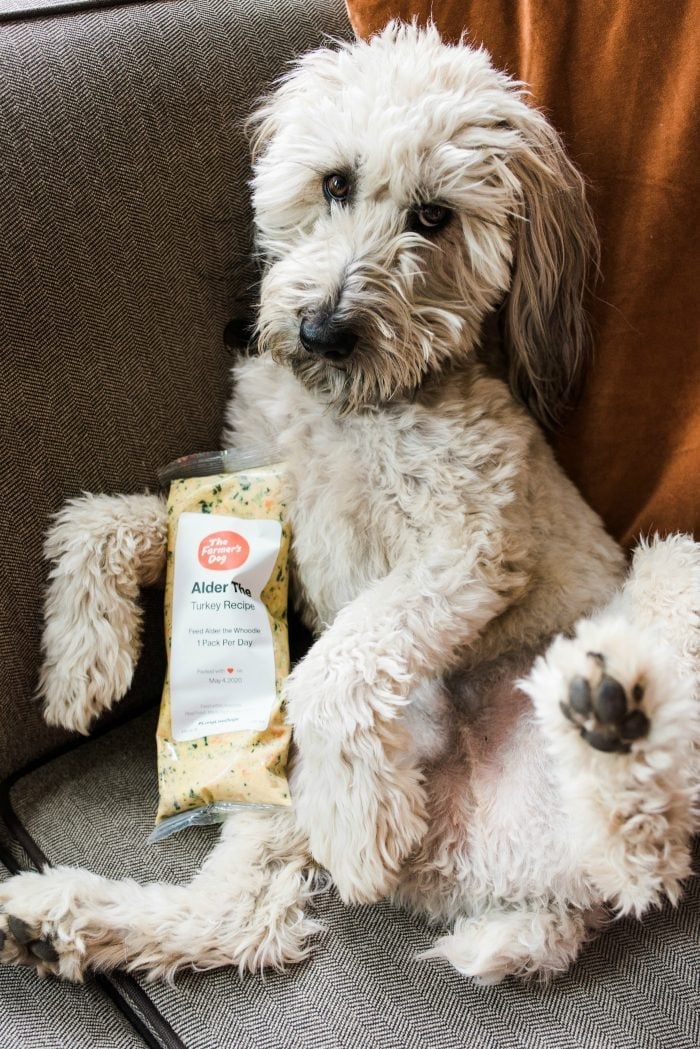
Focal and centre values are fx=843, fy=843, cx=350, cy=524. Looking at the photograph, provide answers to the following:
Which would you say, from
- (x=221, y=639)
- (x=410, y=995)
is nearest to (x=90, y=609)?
(x=221, y=639)

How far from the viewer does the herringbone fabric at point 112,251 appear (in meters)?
1.37

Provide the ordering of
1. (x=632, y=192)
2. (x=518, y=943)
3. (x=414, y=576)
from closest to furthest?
(x=518, y=943) < (x=414, y=576) < (x=632, y=192)

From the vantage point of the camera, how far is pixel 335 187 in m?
1.41

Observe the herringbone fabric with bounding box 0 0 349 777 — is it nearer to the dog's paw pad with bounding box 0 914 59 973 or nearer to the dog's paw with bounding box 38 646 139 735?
the dog's paw with bounding box 38 646 139 735

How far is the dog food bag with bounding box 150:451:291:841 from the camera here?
1.40m

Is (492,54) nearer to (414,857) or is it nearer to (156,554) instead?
(156,554)

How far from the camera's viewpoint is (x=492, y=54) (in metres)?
1.57

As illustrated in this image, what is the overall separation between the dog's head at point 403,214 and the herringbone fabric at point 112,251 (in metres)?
0.13

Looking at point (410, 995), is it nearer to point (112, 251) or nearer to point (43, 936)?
point (43, 936)

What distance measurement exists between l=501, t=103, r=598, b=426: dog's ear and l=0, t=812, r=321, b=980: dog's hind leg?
3.09 ft

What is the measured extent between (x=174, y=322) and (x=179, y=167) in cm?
27

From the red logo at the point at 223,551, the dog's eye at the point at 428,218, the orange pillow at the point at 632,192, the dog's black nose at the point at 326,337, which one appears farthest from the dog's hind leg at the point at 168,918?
the dog's eye at the point at 428,218

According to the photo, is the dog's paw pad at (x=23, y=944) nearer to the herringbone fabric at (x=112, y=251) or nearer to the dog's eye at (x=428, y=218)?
the herringbone fabric at (x=112, y=251)

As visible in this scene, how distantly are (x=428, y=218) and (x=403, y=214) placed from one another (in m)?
0.05
